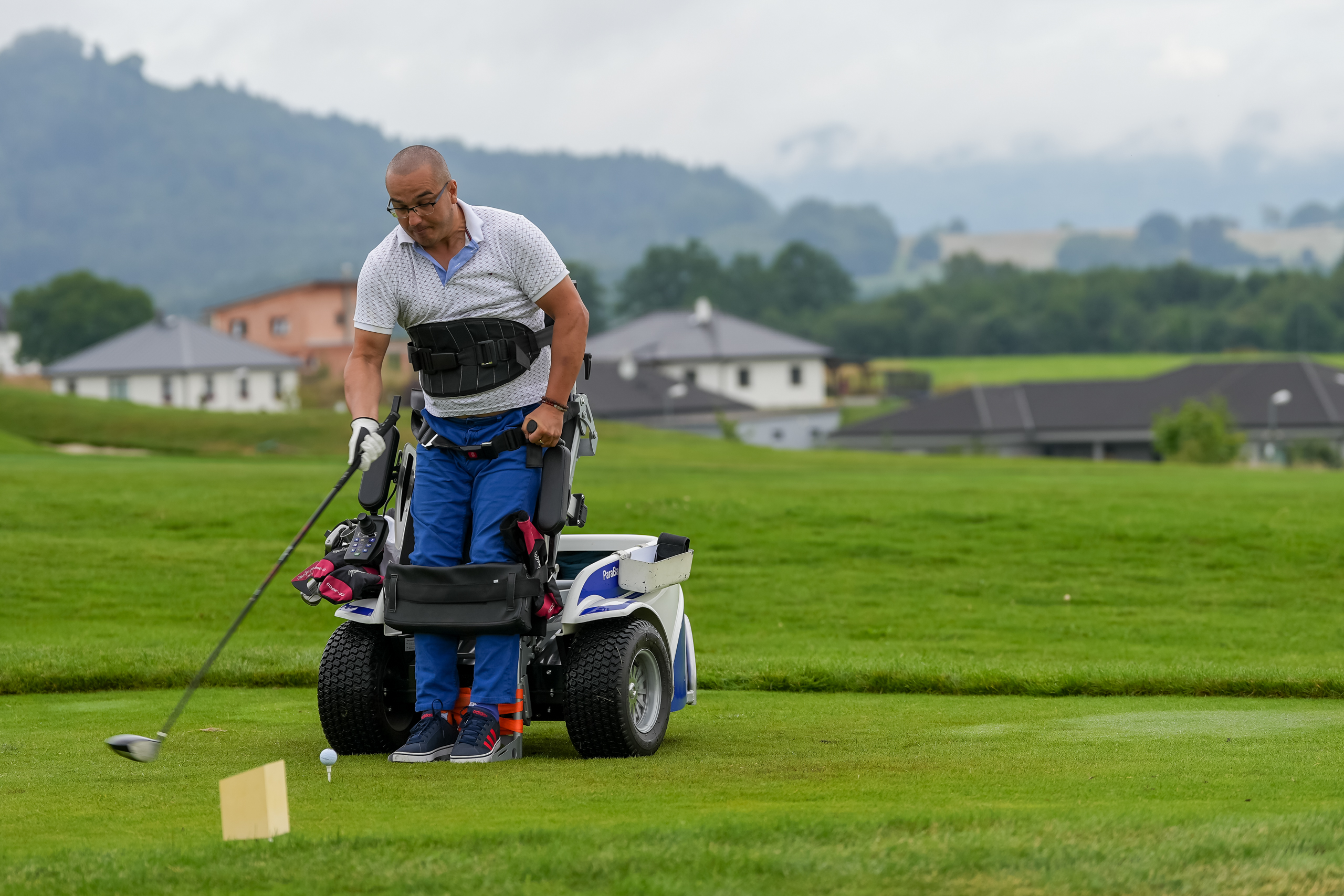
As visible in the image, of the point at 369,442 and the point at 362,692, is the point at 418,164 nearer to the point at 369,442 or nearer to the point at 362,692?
the point at 369,442

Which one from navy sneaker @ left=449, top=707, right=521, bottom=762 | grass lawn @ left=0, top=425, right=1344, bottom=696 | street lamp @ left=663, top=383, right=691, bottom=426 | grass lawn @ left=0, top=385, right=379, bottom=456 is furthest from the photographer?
street lamp @ left=663, top=383, right=691, bottom=426

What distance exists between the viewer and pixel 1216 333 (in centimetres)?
15138

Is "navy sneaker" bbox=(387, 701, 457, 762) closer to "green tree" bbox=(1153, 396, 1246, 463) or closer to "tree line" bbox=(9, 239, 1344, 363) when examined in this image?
"green tree" bbox=(1153, 396, 1246, 463)

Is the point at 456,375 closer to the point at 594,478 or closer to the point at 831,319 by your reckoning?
the point at 594,478

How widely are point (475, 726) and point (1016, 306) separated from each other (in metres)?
169

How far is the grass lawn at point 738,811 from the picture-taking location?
3.82 meters

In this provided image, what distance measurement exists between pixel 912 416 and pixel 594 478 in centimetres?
6944

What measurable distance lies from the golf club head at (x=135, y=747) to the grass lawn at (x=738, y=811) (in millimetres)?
96

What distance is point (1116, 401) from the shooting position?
3748 inches

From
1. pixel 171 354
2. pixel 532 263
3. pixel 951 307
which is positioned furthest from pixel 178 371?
pixel 951 307

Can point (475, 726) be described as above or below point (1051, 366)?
below

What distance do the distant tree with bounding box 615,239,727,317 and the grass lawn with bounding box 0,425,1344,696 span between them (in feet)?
533

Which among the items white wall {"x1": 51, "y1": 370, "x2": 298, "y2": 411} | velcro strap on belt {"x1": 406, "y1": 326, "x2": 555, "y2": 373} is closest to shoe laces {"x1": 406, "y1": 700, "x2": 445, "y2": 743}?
velcro strap on belt {"x1": 406, "y1": 326, "x2": 555, "y2": 373}

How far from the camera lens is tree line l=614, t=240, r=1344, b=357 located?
15138 cm
